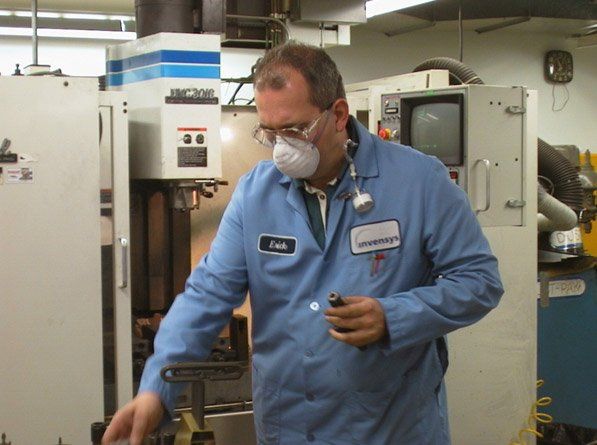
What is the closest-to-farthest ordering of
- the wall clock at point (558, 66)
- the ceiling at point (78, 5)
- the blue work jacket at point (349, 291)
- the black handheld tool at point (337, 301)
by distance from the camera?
1. the black handheld tool at point (337, 301)
2. the blue work jacket at point (349, 291)
3. the ceiling at point (78, 5)
4. the wall clock at point (558, 66)

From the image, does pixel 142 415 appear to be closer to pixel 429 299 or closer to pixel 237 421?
pixel 429 299

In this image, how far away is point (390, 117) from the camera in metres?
3.44

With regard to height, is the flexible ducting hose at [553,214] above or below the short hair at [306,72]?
below

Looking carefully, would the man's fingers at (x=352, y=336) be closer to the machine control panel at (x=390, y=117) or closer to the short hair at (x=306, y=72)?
the short hair at (x=306, y=72)

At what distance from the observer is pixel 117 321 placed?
2938 millimetres

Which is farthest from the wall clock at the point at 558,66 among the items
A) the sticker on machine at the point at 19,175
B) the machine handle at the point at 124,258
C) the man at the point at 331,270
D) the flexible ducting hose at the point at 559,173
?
the man at the point at 331,270

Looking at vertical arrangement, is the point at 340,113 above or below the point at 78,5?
below

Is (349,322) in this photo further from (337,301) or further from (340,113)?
(340,113)

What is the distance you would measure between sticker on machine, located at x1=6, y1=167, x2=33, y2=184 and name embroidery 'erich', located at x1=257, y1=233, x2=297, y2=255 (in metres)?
1.32

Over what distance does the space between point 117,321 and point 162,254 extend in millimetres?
409

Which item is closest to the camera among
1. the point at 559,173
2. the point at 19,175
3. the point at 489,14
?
the point at 19,175

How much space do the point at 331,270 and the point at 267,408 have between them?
0.32 metres

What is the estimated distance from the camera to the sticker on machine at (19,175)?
279 cm

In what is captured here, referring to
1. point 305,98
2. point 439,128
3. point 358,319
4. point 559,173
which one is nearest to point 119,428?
point 358,319
